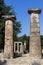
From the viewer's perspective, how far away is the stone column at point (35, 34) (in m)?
16.2

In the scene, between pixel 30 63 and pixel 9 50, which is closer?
pixel 30 63

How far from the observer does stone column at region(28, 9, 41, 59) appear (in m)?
16.2

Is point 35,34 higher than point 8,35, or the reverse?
point 35,34

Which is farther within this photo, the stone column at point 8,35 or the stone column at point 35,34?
the stone column at point 8,35

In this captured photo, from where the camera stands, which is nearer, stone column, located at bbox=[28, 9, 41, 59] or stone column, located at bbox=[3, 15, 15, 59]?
stone column, located at bbox=[28, 9, 41, 59]

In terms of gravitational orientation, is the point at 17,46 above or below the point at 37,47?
below

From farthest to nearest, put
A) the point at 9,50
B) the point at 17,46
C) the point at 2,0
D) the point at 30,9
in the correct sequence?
the point at 17,46, the point at 2,0, the point at 9,50, the point at 30,9

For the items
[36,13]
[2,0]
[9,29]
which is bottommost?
[9,29]

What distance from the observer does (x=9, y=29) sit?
19.2 meters

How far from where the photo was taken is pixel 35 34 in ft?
54.0

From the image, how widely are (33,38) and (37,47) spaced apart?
32.9 inches

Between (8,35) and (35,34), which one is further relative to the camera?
(8,35)

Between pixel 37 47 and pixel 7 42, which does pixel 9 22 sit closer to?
pixel 7 42

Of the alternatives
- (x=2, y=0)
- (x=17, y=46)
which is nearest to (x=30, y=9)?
(x=2, y=0)
